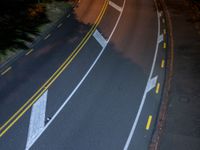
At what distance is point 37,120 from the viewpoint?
19406mm

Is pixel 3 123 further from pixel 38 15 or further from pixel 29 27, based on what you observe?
pixel 38 15

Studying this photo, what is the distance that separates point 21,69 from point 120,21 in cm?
1216

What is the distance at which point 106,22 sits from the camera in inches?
1294

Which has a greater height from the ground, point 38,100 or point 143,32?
point 38,100

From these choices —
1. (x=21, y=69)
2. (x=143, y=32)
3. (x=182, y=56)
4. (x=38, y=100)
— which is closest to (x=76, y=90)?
(x=38, y=100)

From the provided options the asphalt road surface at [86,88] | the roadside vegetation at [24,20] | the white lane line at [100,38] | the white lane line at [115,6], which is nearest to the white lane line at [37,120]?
the asphalt road surface at [86,88]

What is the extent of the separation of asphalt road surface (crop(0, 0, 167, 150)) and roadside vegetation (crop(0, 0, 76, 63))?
105 centimetres

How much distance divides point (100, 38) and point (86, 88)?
7987mm

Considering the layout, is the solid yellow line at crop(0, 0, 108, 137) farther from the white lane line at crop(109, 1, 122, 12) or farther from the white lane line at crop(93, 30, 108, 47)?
the white lane line at crop(109, 1, 122, 12)

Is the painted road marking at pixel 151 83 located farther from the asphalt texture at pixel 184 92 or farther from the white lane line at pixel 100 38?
the white lane line at pixel 100 38

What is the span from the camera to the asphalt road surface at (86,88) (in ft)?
60.1

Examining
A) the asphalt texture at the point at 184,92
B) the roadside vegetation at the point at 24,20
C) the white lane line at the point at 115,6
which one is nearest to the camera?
the asphalt texture at the point at 184,92

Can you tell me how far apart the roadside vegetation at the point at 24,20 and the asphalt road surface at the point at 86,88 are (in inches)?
41.5

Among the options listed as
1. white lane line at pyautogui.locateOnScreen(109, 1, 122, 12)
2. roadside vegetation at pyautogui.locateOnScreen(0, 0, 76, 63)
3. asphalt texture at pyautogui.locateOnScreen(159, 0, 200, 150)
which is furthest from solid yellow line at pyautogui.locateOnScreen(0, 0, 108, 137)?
asphalt texture at pyautogui.locateOnScreen(159, 0, 200, 150)
